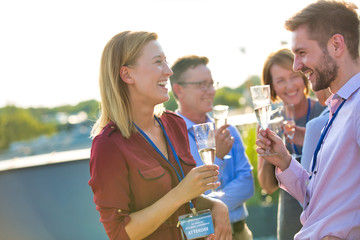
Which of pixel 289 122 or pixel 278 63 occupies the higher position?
pixel 278 63

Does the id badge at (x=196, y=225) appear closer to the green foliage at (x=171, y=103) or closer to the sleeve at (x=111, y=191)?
the sleeve at (x=111, y=191)

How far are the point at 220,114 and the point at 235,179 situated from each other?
58 cm

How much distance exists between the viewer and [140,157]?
73.2 inches

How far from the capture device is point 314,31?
191 cm

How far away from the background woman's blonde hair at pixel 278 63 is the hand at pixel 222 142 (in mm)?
757

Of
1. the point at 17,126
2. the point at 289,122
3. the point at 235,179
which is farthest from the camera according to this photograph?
the point at 17,126

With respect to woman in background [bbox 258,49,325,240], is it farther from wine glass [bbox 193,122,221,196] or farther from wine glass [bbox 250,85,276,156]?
wine glass [bbox 193,122,221,196]

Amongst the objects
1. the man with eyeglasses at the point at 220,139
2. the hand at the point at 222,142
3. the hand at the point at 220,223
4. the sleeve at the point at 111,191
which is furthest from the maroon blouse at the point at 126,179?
the man with eyeglasses at the point at 220,139

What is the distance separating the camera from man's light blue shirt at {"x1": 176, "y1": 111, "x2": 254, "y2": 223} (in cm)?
287

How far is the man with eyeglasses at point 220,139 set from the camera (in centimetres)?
283

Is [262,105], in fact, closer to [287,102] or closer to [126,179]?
[126,179]

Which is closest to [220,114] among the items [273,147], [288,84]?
[273,147]

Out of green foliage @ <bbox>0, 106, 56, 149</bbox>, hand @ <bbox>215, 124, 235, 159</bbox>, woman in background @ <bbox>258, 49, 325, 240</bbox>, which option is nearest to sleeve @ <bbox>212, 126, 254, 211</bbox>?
woman in background @ <bbox>258, 49, 325, 240</bbox>

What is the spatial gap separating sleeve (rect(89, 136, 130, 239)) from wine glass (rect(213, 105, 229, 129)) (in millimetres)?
1100
